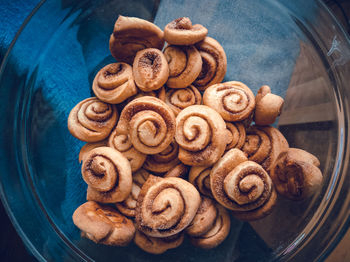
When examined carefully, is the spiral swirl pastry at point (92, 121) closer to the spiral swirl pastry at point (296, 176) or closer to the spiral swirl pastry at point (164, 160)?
the spiral swirl pastry at point (164, 160)

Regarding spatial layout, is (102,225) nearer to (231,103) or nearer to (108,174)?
(108,174)

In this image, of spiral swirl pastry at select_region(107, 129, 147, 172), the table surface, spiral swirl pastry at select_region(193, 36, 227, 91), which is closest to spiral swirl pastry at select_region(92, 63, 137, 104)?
spiral swirl pastry at select_region(107, 129, 147, 172)

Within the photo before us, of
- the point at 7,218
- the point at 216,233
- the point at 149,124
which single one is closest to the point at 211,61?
the point at 149,124

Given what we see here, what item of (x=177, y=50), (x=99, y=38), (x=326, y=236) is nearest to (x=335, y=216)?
(x=326, y=236)

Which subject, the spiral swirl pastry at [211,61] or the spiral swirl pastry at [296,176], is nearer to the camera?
the spiral swirl pastry at [296,176]

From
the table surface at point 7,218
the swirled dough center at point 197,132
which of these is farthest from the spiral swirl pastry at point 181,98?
the table surface at point 7,218
